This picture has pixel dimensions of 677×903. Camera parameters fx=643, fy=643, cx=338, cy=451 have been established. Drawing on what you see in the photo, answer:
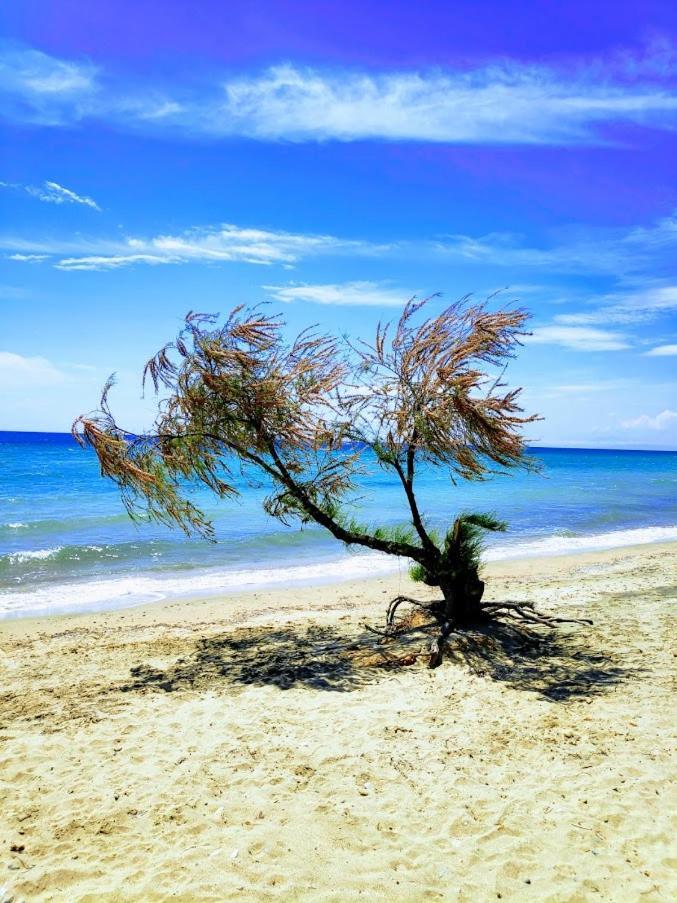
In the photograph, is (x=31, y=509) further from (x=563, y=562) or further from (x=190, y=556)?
(x=563, y=562)

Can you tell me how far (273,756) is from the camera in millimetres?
6188

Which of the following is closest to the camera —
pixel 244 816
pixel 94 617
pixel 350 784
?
pixel 244 816

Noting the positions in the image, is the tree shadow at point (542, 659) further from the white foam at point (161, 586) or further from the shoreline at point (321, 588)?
the white foam at point (161, 586)

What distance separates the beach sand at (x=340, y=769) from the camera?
4.53 metres

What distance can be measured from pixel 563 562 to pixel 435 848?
1479cm

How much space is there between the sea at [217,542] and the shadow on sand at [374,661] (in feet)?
7.51

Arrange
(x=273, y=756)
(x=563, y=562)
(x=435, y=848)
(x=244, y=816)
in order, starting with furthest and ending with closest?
1. (x=563, y=562)
2. (x=273, y=756)
3. (x=244, y=816)
4. (x=435, y=848)

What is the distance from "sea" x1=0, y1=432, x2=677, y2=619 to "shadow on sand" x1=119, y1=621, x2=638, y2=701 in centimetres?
229

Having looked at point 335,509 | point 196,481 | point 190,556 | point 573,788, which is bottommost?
point 573,788

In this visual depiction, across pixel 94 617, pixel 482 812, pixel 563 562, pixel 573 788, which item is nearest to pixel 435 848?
pixel 482 812

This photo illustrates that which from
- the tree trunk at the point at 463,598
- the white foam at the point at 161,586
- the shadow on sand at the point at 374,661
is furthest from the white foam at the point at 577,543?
the shadow on sand at the point at 374,661

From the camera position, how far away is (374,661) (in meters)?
8.91

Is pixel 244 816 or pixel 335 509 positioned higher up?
pixel 335 509

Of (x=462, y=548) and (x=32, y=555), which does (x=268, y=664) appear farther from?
(x=32, y=555)
